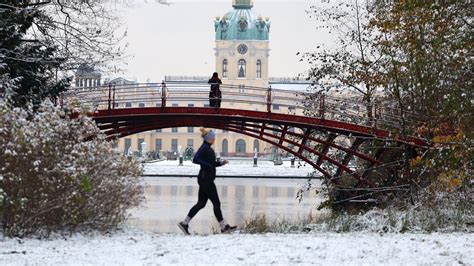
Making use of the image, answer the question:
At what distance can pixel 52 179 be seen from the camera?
573 inches

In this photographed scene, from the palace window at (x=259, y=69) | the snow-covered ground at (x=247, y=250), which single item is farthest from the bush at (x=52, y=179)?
the palace window at (x=259, y=69)

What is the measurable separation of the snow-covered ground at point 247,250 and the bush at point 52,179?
53 centimetres

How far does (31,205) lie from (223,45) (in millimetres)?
136466

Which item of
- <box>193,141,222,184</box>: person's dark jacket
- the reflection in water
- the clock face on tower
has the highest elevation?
the clock face on tower

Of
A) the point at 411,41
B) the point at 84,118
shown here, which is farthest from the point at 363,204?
the point at 84,118

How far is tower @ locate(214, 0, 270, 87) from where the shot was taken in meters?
150

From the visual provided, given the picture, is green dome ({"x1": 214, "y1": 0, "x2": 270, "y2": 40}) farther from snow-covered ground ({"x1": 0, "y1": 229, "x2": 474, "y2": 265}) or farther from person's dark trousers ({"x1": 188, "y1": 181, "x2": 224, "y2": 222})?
snow-covered ground ({"x1": 0, "y1": 229, "x2": 474, "y2": 265})

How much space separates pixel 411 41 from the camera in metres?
20.3

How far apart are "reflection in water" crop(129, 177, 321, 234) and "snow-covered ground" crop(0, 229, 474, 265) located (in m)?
4.48

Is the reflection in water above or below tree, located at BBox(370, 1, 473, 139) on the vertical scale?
below

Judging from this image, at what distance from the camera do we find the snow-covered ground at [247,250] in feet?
39.1

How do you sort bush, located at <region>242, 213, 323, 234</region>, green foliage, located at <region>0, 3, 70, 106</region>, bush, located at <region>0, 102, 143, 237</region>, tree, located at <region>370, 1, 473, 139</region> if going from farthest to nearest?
green foliage, located at <region>0, 3, 70, 106</region> < tree, located at <region>370, 1, 473, 139</region> < bush, located at <region>242, 213, 323, 234</region> < bush, located at <region>0, 102, 143, 237</region>

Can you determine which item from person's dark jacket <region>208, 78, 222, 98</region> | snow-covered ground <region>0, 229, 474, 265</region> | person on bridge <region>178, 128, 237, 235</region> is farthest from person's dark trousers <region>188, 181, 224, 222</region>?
person's dark jacket <region>208, 78, 222, 98</region>

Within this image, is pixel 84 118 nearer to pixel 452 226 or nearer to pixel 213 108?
pixel 452 226
